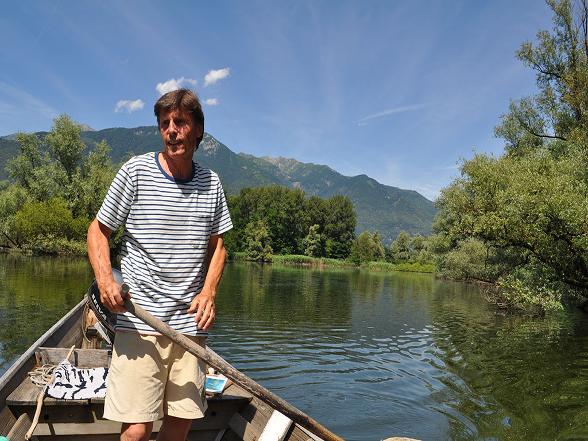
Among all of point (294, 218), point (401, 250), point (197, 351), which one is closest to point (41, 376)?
point (197, 351)

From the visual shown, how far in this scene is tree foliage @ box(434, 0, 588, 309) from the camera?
15.2 meters

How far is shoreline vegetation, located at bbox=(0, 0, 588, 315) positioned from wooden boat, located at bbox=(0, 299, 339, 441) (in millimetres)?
8077

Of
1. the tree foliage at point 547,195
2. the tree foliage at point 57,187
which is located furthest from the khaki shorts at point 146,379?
the tree foliage at point 57,187

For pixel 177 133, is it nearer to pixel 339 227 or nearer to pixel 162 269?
pixel 162 269

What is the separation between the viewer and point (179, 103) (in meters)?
2.94

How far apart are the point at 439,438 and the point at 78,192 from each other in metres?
47.0

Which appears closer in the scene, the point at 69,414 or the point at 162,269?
the point at 162,269

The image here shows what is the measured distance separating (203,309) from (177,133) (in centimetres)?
112

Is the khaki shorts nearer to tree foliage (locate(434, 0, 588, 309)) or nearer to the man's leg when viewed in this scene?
the man's leg

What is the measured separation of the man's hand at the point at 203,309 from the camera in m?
2.93

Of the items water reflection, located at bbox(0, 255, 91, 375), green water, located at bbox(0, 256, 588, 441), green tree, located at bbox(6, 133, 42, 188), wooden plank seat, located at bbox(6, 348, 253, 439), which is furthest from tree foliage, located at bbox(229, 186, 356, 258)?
wooden plank seat, located at bbox(6, 348, 253, 439)

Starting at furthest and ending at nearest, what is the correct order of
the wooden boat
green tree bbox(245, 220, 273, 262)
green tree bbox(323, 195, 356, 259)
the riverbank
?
green tree bbox(323, 195, 356, 259) < the riverbank < green tree bbox(245, 220, 273, 262) < the wooden boat

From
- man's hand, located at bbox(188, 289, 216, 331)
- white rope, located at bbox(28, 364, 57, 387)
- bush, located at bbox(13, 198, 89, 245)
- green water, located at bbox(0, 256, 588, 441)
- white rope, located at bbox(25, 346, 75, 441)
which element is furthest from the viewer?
bush, located at bbox(13, 198, 89, 245)

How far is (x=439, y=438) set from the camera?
7.44 metres
